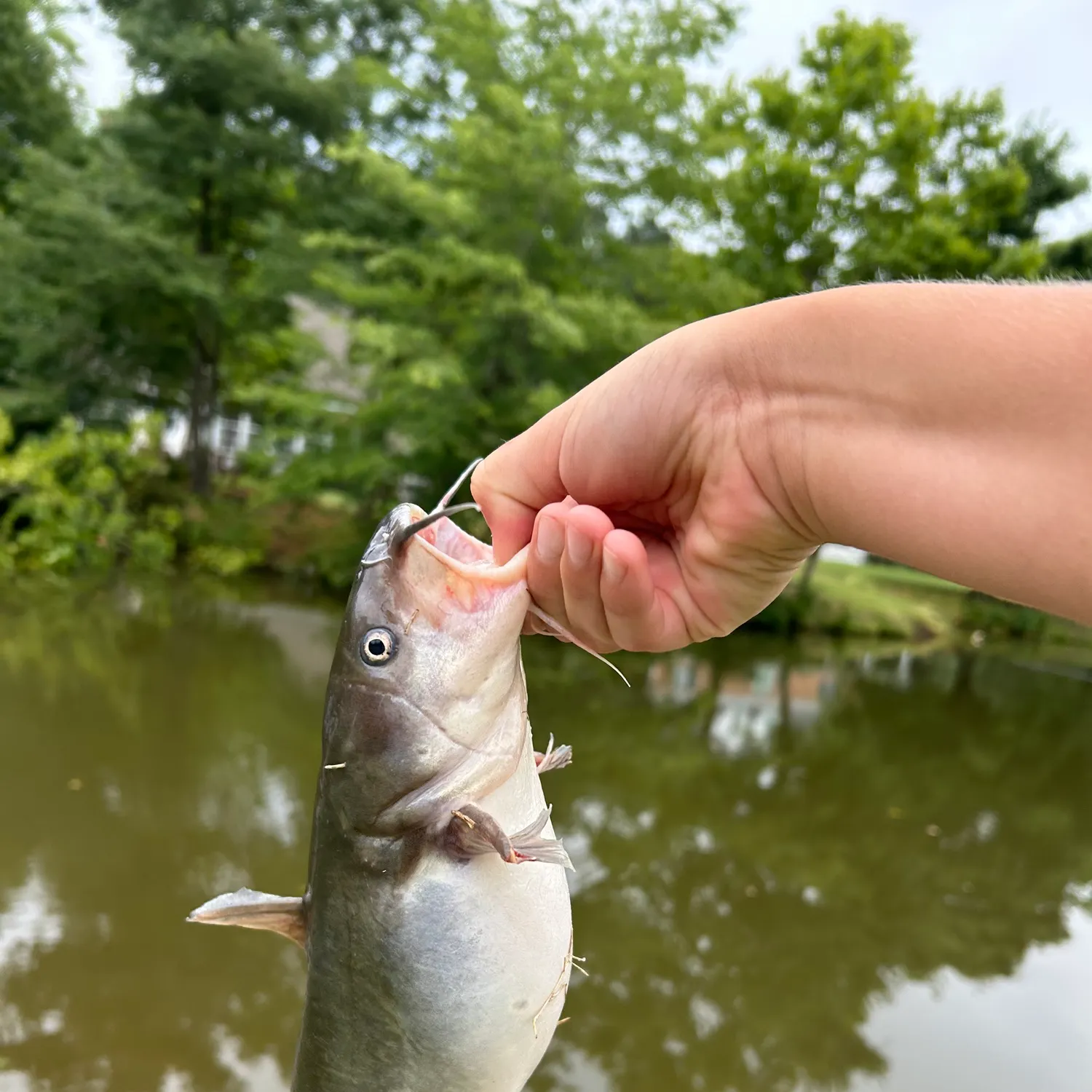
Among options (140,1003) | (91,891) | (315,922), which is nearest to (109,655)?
(91,891)

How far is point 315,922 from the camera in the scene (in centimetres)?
156

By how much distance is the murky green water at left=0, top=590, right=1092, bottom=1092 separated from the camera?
12.2 ft

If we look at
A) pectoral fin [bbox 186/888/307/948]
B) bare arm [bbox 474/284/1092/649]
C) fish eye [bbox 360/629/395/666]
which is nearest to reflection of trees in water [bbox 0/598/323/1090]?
pectoral fin [bbox 186/888/307/948]

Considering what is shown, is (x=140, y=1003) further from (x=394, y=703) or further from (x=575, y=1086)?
(x=394, y=703)

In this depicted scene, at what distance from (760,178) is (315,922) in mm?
17580

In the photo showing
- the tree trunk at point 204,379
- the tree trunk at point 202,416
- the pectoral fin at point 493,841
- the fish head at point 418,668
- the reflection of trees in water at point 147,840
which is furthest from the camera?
the tree trunk at point 202,416

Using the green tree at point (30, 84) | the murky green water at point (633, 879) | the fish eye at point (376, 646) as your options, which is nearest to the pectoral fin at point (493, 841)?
the fish eye at point (376, 646)

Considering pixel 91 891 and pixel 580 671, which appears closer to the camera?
pixel 91 891

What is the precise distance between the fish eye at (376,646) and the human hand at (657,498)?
299 mm

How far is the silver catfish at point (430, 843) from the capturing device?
1.45 m

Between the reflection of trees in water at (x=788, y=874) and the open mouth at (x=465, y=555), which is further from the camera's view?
the reflection of trees in water at (x=788, y=874)

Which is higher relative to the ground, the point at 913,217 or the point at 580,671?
the point at 913,217

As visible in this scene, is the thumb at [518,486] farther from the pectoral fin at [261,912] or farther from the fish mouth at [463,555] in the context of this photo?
the pectoral fin at [261,912]

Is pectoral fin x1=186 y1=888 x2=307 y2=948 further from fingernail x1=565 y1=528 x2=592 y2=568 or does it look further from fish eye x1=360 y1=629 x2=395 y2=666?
fingernail x1=565 y1=528 x2=592 y2=568
